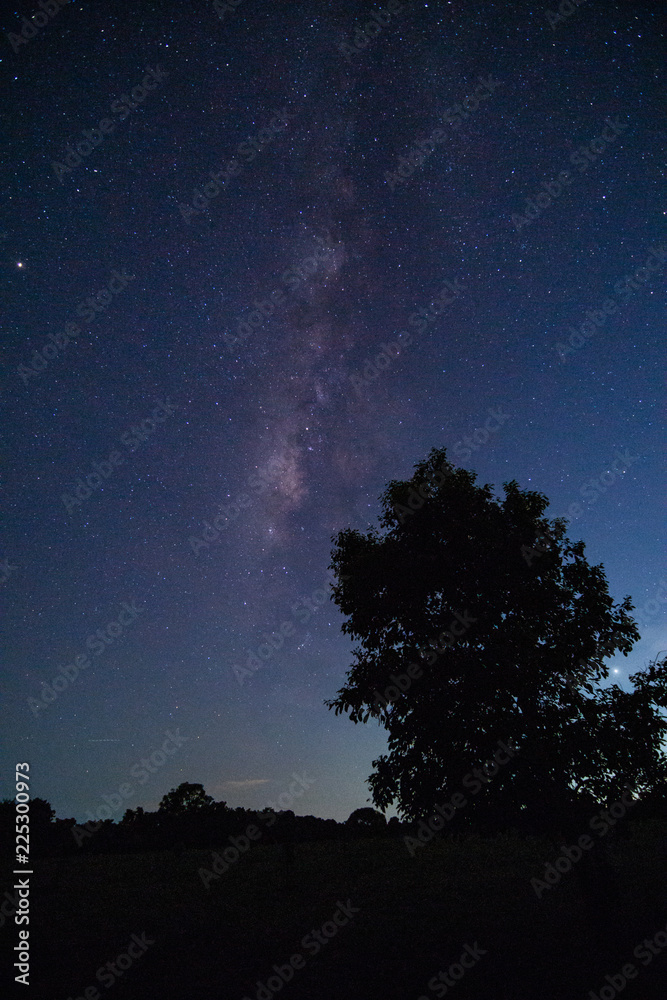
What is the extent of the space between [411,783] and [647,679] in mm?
7086

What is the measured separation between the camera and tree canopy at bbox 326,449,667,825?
12.0 metres

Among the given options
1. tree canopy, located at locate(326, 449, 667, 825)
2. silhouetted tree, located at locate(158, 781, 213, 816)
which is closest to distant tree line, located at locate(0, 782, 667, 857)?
silhouetted tree, located at locate(158, 781, 213, 816)

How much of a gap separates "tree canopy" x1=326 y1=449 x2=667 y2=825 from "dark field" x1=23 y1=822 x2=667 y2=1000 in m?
3.06

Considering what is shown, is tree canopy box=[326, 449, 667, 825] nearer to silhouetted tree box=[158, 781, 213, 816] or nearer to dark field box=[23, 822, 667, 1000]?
dark field box=[23, 822, 667, 1000]

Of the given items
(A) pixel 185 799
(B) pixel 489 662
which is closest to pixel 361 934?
(B) pixel 489 662

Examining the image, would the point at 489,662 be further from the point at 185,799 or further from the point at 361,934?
the point at 185,799

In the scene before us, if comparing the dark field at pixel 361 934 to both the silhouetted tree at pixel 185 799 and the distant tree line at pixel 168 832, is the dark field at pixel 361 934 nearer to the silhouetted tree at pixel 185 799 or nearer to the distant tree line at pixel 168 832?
the distant tree line at pixel 168 832

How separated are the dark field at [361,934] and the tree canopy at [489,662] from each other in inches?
121

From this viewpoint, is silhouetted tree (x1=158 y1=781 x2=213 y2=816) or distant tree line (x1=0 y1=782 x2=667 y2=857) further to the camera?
silhouetted tree (x1=158 y1=781 x2=213 y2=816)

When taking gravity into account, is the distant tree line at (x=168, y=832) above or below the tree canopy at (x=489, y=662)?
below

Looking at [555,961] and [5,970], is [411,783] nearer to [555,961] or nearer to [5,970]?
[555,961]

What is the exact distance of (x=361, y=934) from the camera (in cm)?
1420

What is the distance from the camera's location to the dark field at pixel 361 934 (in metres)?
10.3

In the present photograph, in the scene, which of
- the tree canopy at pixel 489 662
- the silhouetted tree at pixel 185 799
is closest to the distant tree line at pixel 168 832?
the silhouetted tree at pixel 185 799
